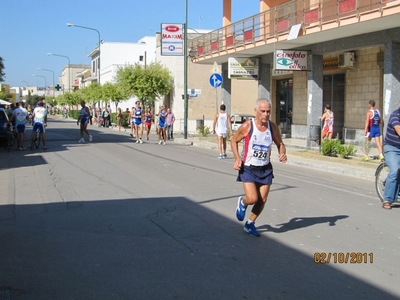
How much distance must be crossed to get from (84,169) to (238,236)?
7962 mm

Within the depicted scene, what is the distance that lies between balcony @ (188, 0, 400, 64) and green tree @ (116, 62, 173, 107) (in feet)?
41.3

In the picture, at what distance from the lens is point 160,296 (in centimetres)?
462

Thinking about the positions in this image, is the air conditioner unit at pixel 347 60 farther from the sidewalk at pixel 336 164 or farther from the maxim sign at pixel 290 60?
the sidewalk at pixel 336 164

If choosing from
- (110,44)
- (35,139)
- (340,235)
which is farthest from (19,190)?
(110,44)

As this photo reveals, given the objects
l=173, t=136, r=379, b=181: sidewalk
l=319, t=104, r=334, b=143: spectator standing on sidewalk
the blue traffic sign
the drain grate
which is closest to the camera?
the drain grate

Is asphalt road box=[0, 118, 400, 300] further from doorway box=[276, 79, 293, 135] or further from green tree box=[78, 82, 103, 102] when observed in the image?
green tree box=[78, 82, 103, 102]

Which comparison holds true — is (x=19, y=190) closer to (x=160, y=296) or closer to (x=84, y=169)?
(x=84, y=169)

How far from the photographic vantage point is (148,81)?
40625 millimetres

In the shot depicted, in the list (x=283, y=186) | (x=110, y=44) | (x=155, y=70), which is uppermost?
(x=110, y=44)

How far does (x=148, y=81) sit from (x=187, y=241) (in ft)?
115

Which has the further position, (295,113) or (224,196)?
(295,113)

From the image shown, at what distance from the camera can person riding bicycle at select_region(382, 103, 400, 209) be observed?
8.41m
